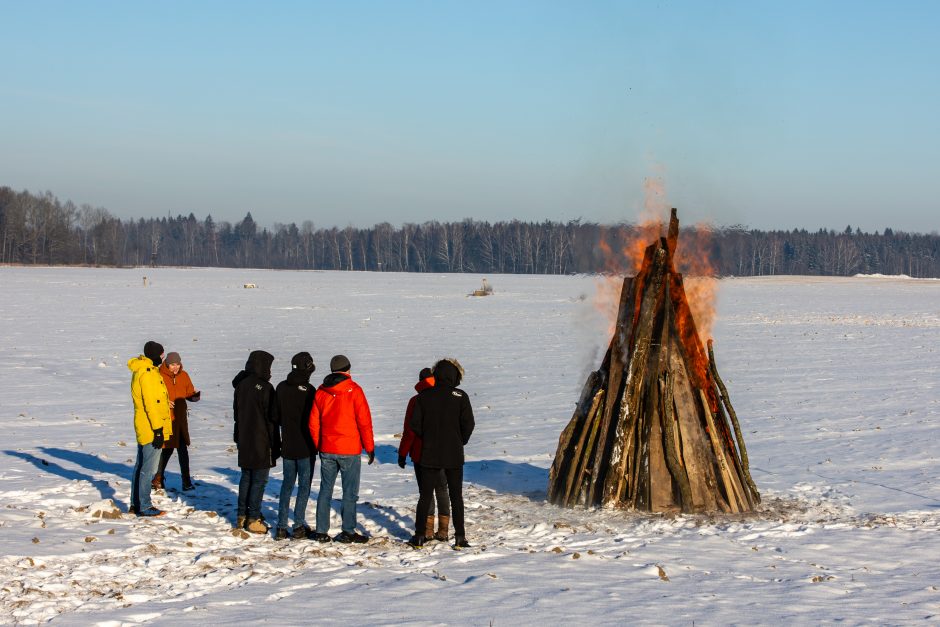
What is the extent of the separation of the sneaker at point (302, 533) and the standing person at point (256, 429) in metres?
0.40

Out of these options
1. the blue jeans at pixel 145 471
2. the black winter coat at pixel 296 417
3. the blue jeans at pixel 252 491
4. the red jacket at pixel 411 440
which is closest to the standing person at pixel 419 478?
the red jacket at pixel 411 440

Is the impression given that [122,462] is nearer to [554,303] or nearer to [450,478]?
[450,478]

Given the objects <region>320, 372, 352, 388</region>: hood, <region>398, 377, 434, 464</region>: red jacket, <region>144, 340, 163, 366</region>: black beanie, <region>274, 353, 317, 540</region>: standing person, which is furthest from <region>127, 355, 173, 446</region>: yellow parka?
<region>398, 377, 434, 464</region>: red jacket

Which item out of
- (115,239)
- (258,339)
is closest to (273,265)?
(115,239)

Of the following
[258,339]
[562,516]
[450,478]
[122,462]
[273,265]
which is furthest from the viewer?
[273,265]

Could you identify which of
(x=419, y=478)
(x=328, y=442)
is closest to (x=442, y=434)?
(x=419, y=478)

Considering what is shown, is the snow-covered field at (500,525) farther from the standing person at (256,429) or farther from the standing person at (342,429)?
the standing person at (342,429)

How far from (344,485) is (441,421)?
3.81 ft

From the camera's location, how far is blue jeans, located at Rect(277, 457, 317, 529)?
31.2 ft

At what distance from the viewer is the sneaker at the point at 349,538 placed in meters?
9.37

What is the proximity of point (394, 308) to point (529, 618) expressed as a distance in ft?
135

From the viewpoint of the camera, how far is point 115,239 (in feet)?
531

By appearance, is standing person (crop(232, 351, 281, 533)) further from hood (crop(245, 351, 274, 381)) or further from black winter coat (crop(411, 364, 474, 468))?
black winter coat (crop(411, 364, 474, 468))

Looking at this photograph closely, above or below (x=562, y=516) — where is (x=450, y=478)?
above
